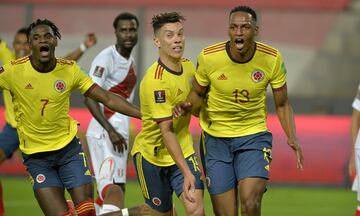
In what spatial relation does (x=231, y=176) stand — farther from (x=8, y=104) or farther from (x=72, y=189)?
(x=8, y=104)

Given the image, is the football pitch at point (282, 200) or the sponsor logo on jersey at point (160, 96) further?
the football pitch at point (282, 200)

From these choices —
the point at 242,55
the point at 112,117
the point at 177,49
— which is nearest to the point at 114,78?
the point at 112,117

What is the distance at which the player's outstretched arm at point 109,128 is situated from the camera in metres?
10.9

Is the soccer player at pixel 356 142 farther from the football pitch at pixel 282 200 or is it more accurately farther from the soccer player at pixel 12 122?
the soccer player at pixel 12 122

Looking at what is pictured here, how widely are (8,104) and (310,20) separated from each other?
23.0 feet

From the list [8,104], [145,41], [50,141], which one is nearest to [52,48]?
[50,141]

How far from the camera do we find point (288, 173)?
669 inches

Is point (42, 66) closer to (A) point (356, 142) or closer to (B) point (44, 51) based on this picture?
(B) point (44, 51)

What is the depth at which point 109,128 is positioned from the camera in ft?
36.1

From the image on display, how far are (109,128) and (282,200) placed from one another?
505 centimetres

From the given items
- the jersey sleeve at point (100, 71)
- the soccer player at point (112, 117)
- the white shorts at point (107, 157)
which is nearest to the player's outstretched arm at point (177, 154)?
the soccer player at point (112, 117)

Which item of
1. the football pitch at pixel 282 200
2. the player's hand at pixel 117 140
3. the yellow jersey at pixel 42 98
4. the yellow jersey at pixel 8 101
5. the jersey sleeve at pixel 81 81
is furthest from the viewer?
the football pitch at pixel 282 200

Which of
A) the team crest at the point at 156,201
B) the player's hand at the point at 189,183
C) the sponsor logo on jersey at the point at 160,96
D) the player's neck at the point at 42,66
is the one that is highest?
the player's neck at the point at 42,66

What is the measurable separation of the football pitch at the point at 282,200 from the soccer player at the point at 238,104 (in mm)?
4164
